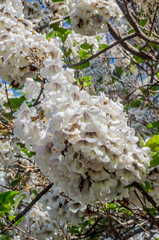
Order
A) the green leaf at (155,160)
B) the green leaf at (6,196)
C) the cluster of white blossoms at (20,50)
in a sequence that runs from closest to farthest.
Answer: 1. the green leaf at (155,160)
2. the cluster of white blossoms at (20,50)
3. the green leaf at (6,196)

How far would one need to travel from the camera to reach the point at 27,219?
3.58 metres

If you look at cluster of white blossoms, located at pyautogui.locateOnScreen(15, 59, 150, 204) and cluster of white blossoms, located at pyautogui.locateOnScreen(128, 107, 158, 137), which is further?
cluster of white blossoms, located at pyautogui.locateOnScreen(128, 107, 158, 137)

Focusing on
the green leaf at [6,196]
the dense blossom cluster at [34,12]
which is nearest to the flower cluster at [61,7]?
the dense blossom cluster at [34,12]

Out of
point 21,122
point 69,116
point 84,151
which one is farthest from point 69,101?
point 21,122

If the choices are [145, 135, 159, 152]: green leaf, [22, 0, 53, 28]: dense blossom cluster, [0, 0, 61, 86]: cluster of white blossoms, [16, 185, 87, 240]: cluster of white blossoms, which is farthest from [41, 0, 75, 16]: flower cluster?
[145, 135, 159, 152]: green leaf

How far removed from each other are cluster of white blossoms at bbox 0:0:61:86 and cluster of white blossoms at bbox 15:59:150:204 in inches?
26.7

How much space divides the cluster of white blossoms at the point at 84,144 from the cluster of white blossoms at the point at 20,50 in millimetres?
678

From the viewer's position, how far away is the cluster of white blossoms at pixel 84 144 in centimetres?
120

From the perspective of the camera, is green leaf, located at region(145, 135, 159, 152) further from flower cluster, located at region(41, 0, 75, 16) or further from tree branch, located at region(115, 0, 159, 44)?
flower cluster, located at region(41, 0, 75, 16)

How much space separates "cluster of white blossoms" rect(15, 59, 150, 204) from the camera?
3.93 feet

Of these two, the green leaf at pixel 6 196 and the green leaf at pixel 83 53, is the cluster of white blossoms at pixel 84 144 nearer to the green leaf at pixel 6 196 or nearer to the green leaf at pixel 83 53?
the green leaf at pixel 6 196

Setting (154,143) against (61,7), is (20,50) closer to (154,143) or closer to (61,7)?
(154,143)

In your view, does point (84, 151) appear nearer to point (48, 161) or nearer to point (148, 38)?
point (48, 161)

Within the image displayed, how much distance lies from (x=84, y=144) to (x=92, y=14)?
1859mm
